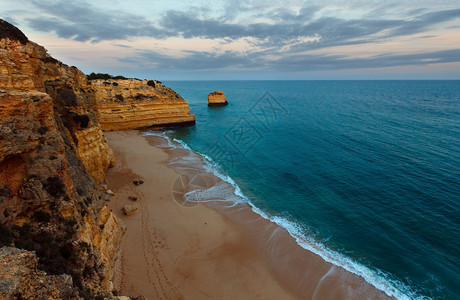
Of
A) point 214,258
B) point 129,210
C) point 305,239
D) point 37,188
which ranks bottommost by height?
point 305,239

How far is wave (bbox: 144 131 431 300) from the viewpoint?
39.3 ft

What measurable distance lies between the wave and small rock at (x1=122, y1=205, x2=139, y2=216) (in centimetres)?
461

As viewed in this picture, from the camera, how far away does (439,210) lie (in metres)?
17.4

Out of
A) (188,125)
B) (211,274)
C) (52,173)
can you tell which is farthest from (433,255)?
(188,125)

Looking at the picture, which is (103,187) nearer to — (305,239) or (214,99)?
(305,239)

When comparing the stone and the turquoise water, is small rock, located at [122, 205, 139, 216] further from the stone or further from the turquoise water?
the stone

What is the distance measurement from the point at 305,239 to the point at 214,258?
6.63 meters

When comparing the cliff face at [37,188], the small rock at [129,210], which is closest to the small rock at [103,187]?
the small rock at [129,210]

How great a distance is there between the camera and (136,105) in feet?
135

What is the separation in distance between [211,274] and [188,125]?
40.0 metres

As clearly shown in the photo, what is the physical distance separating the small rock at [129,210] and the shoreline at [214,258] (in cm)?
38

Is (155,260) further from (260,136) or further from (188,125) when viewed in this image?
(188,125)

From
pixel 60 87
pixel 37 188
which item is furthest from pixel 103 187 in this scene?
pixel 37 188

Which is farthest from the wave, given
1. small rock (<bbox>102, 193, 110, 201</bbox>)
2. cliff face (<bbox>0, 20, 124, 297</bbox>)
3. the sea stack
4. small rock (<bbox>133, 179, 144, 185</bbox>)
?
the sea stack
